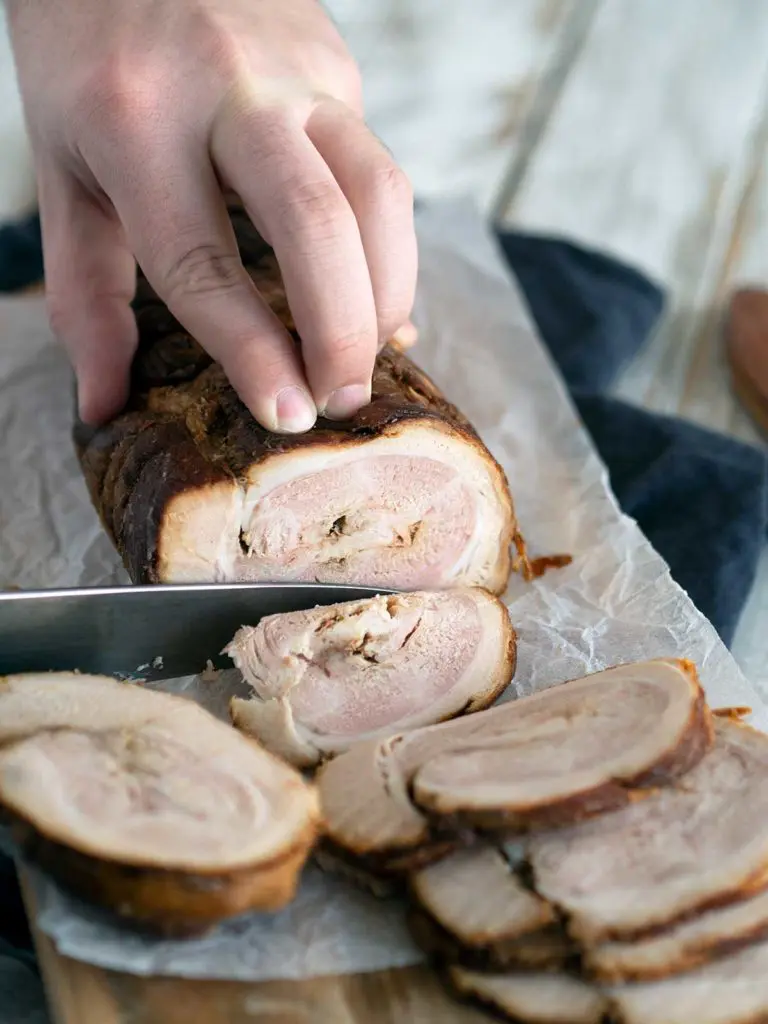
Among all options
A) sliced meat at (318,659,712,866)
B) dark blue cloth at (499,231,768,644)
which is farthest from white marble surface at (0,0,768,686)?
sliced meat at (318,659,712,866)

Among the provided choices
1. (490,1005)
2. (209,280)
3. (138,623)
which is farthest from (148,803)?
(209,280)

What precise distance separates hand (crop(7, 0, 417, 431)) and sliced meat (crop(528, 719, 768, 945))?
3.35 feet

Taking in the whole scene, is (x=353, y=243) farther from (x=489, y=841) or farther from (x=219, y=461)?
(x=489, y=841)

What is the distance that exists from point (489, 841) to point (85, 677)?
0.86m

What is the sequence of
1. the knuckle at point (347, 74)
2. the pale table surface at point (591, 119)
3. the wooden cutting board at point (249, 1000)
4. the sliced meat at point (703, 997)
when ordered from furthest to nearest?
the pale table surface at point (591, 119) → the knuckle at point (347, 74) → the wooden cutting board at point (249, 1000) → the sliced meat at point (703, 997)

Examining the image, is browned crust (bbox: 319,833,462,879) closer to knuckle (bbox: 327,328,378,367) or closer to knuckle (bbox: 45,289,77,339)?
knuckle (bbox: 327,328,378,367)

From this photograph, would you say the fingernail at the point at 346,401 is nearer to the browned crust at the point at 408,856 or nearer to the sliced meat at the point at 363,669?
the sliced meat at the point at 363,669

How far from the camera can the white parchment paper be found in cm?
202

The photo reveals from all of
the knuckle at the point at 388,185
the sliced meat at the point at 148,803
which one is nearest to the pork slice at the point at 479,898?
the sliced meat at the point at 148,803

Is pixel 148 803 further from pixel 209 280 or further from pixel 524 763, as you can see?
pixel 209 280

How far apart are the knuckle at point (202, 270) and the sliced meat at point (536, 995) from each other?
1.45 meters

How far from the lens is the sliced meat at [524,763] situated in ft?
6.61

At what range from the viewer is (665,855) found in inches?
79.3

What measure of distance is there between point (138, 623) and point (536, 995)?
113 centimetres
